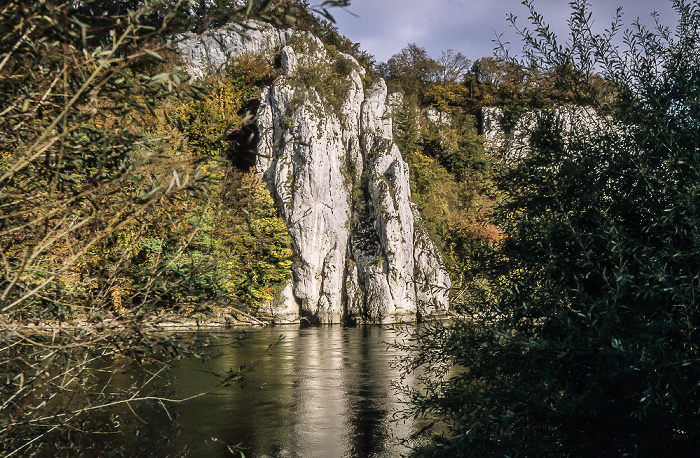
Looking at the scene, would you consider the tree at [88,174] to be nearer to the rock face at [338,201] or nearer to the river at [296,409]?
the river at [296,409]

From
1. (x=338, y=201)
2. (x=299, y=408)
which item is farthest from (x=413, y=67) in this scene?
(x=299, y=408)

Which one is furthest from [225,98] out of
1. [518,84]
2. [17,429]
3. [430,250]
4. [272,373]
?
[17,429]

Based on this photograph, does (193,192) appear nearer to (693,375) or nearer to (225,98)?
(693,375)

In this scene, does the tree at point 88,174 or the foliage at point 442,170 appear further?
the foliage at point 442,170

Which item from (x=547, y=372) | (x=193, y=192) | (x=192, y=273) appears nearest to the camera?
(x=193, y=192)

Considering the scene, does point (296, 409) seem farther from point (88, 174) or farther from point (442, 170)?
point (442, 170)

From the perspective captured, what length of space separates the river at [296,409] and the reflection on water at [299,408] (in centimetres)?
2

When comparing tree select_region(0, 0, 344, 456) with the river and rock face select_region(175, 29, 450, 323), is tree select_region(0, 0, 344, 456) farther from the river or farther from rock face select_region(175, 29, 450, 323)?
rock face select_region(175, 29, 450, 323)

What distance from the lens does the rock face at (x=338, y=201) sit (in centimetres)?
4541

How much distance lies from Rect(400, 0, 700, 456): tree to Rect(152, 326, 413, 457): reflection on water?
1658 mm

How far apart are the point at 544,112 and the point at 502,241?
73.9 inches

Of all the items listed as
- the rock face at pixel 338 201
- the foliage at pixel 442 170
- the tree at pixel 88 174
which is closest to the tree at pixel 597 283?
the tree at pixel 88 174

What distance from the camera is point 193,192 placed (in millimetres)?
3635

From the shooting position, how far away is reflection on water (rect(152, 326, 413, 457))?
10.8 m
